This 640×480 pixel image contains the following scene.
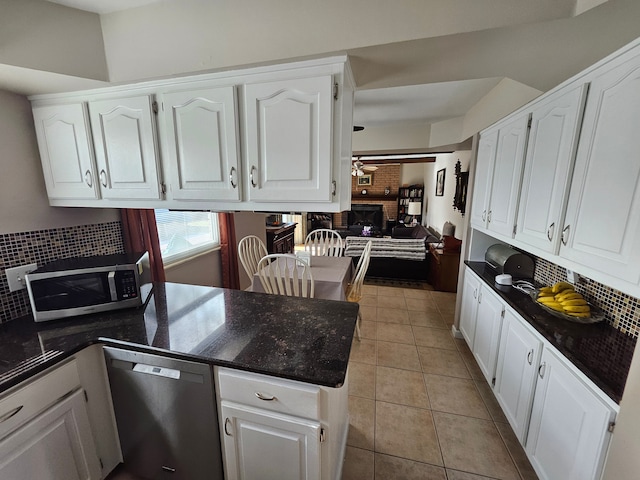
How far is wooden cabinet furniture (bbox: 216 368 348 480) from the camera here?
0.97 metres

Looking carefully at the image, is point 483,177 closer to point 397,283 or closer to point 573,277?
point 573,277

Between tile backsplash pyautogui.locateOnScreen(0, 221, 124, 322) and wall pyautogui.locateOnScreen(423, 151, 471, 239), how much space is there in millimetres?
3909

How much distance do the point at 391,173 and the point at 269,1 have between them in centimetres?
793

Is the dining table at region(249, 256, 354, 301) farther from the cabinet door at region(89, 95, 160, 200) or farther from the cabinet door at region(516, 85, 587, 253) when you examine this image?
the cabinet door at region(516, 85, 587, 253)

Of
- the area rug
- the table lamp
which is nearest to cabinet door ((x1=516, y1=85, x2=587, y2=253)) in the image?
the area rug

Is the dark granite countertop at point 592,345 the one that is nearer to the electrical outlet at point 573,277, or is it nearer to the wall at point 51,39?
the electrical outlet at point 573,277

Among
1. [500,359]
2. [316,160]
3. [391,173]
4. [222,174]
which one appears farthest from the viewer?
[391,173]

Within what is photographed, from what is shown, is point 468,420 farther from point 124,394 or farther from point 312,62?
point 312,62

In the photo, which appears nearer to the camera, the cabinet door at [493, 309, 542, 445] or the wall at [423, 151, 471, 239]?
the cabinet door at [493, 309, 542, 445]

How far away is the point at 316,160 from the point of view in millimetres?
1194

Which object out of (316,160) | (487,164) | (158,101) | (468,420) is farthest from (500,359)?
(158,101)

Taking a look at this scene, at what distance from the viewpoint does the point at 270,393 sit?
0.99 meters

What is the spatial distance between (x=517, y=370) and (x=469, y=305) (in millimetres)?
880

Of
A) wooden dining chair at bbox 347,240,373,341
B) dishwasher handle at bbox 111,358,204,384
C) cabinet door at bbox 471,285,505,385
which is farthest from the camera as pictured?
wooden dining chair at bbox 347,240,373,341
